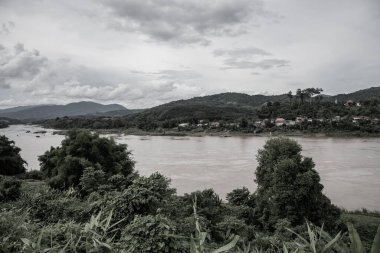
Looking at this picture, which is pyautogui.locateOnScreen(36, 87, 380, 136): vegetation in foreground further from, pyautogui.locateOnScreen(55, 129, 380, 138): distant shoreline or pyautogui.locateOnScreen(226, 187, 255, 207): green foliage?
pyautogui.locateOnScreen(226, 187, 255, 207): green foliage

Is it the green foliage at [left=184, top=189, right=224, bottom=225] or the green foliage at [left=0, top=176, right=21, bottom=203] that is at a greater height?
the green foliage at [left=0, top=176, right=21, bottom=203]

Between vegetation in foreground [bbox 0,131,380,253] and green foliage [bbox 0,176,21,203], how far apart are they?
0.04 metres

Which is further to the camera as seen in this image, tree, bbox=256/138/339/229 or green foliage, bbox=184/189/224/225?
tree, bbox=256/138/339/229

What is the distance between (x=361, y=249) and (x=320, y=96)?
105m

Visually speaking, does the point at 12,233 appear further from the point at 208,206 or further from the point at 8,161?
the point at 8,161

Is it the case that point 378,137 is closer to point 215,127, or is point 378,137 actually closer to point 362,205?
point 215,127

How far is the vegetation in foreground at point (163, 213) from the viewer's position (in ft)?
11.6

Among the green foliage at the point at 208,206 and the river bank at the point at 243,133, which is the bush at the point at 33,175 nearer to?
the green foliage at the point at 208,206

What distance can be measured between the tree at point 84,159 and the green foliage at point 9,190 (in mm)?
3740

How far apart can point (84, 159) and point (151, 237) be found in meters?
15.4

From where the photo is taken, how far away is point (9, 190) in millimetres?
13836

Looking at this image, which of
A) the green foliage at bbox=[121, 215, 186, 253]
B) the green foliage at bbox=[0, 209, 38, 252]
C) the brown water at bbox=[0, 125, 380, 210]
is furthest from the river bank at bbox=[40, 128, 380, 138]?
the green foliage at bbox=[0, 209, 38, 252]

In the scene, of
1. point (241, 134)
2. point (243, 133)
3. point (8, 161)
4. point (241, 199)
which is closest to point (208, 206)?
point (241, 199)

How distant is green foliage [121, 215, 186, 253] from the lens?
4926mm
